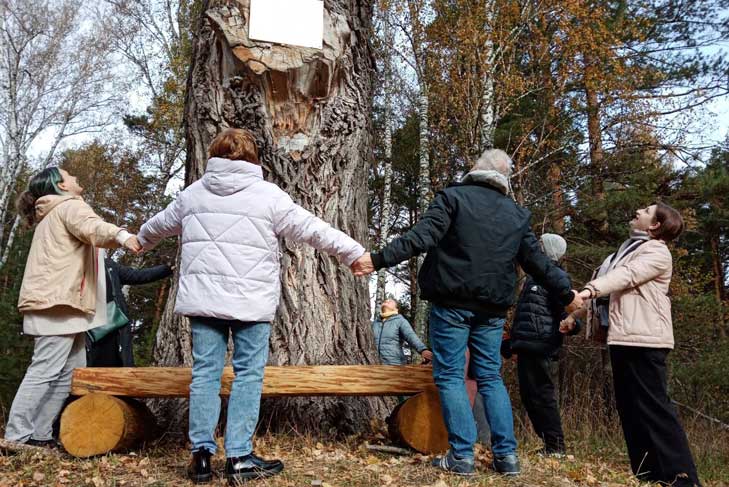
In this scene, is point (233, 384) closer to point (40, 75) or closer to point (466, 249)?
point (466, 249)

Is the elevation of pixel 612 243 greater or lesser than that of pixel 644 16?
lesser

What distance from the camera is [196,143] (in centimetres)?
429

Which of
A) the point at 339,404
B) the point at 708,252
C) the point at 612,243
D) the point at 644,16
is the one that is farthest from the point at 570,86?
the point at 339,404

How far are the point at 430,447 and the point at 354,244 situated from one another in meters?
1.34

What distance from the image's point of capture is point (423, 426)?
3496 mm

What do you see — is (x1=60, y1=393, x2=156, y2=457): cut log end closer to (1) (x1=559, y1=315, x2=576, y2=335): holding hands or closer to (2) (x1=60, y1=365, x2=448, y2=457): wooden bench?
(2) (x1=60, y1=365, x2=448, y2=457): wooden bench

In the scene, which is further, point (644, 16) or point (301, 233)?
point (644, 16)

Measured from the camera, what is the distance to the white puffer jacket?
2863 millimetres

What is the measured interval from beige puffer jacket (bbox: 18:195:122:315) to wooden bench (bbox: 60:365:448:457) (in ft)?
1.61

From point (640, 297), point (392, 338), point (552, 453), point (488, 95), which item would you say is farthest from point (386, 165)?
point (640, 297)

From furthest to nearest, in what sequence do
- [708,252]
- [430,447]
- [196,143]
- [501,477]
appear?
[708,252]
[196,143]
[430,447]
[501,477]

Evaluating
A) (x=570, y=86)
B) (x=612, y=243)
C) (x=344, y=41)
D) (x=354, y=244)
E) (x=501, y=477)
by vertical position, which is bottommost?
(x=501, y=477)

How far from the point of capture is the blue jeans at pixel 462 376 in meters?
3.08

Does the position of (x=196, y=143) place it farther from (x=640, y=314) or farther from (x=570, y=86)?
(x=570, y=86)
